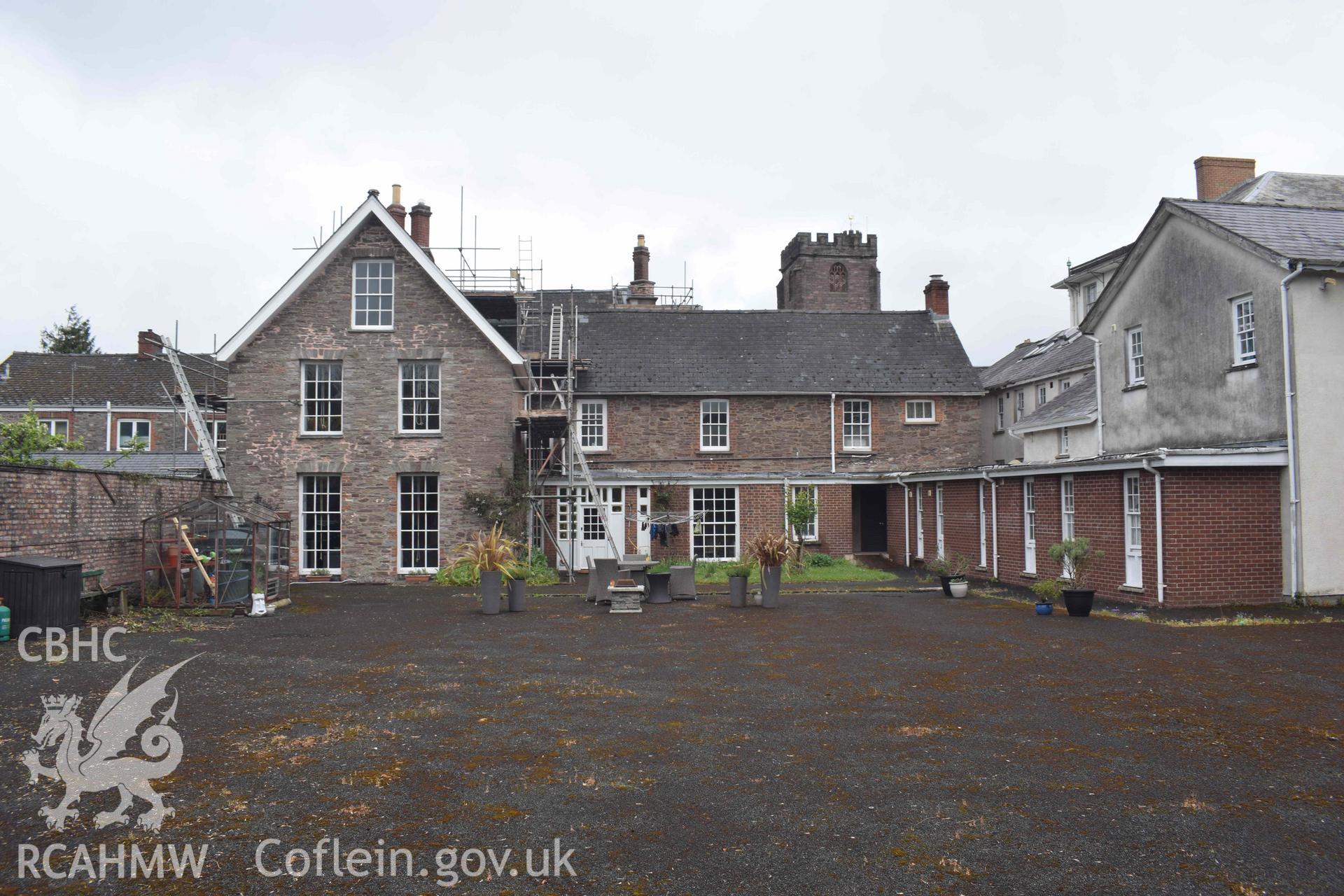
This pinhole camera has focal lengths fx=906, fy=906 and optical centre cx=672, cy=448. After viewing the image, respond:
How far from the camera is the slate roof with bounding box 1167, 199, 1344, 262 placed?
16.2m

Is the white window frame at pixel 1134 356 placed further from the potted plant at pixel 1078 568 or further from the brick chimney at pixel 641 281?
the brick chimney at pixel 641 281

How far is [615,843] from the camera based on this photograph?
547 cm

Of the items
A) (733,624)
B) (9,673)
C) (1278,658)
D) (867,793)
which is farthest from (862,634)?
(9,673)

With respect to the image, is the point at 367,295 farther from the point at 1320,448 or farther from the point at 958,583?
the point at 1320,448

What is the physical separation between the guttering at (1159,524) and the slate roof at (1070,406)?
23.9 ft

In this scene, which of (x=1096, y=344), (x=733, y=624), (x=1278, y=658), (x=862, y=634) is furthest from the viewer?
(x=1096, y=344)

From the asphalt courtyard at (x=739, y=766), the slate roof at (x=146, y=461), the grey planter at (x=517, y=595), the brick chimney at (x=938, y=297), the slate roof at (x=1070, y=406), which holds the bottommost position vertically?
the asphalt courtyard at (x=739, y=766)

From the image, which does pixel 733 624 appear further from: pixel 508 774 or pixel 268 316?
pixel 268 316

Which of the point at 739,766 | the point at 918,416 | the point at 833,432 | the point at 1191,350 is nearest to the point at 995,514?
the point at 1191,350

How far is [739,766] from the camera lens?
698 cm

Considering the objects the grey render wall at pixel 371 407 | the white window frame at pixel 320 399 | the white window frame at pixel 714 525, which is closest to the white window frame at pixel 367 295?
the grey render wall at pixel 371 407

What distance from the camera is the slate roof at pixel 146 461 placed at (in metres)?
23.7

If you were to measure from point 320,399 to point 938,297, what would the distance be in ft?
69.4

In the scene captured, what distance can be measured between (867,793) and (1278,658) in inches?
312
